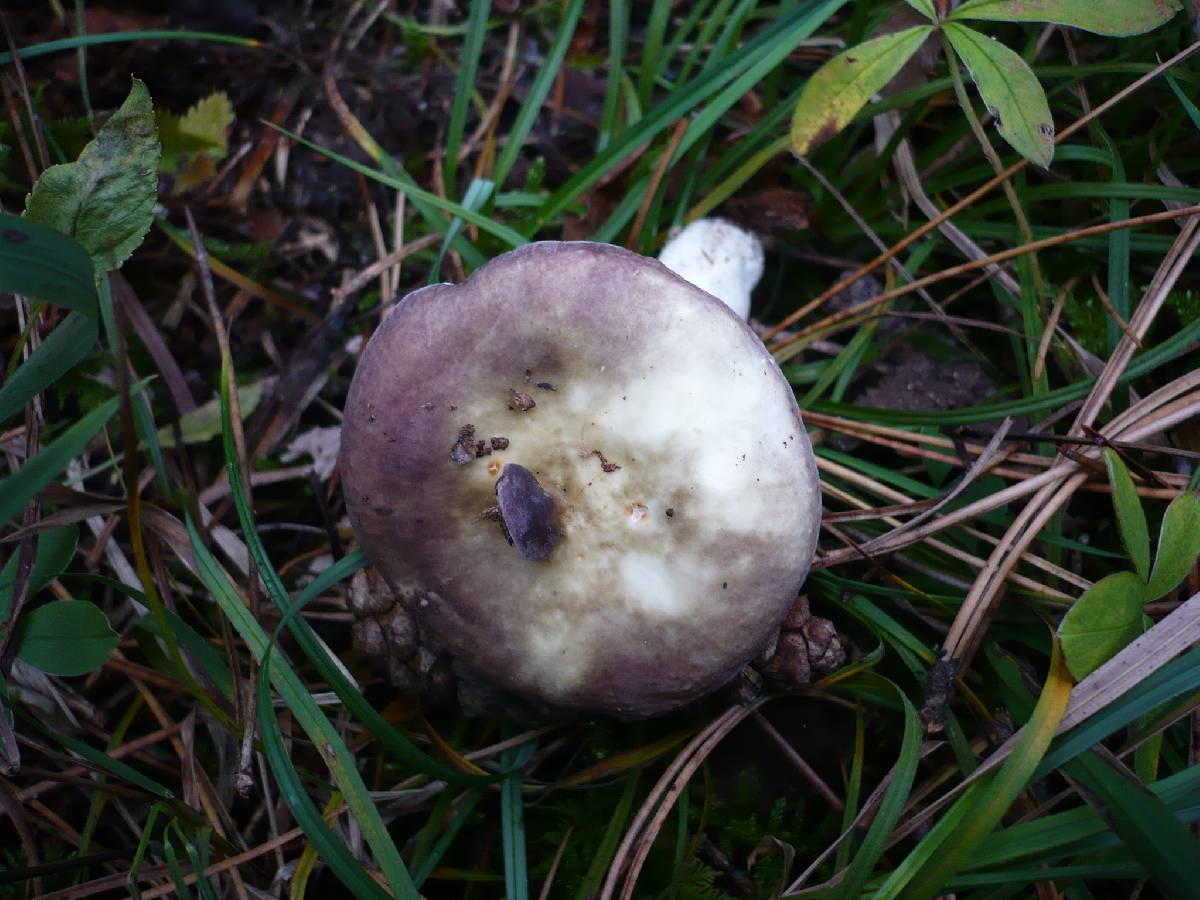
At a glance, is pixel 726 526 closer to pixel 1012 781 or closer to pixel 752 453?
pixel 752 453

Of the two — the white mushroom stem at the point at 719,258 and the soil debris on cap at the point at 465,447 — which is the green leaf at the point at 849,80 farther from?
the soil debris on cap at the point at 465,447

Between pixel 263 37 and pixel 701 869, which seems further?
pixel 263 37

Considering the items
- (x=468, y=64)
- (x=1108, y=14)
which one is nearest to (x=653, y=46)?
(x=468, y=64)

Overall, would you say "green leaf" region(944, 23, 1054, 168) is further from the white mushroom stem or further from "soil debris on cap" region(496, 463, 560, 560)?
"soil debris on cap" region(496, 463, 560, 560)

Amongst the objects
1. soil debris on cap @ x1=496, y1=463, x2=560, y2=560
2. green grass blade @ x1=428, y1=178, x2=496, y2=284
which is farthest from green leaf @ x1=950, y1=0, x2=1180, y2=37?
soil debris on cap @ x1=496, y1=463, x2=560, y2=560

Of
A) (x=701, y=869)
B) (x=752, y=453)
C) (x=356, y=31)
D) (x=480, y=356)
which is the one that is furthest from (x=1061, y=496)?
(x=356, y=31)

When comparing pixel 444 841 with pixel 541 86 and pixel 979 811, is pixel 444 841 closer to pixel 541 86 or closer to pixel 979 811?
pixel 979 811
